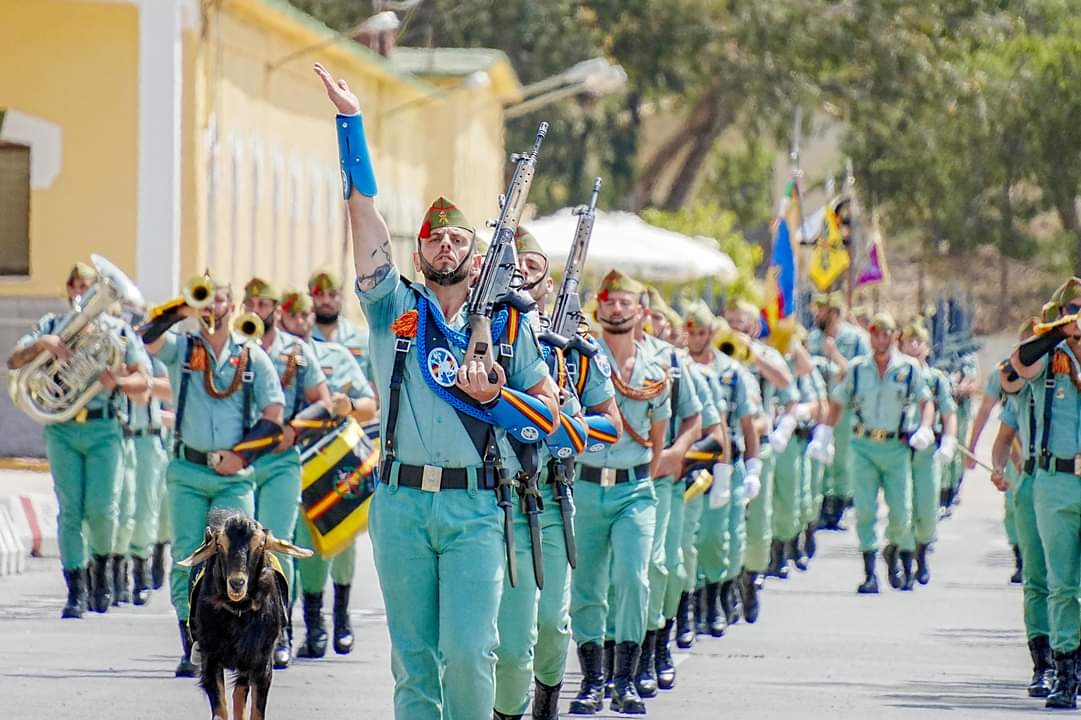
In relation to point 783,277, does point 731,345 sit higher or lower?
lower

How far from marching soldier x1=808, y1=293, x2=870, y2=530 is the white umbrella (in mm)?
5426

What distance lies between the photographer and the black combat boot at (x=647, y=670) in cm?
1312

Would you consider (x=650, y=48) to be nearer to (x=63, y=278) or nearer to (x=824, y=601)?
(x=63, y=278)

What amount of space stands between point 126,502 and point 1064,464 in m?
6.53

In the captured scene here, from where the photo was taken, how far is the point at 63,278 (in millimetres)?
27797

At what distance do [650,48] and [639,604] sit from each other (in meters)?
46.2

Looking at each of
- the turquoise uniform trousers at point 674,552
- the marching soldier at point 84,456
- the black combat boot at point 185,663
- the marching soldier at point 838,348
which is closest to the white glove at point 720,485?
the turquoise uniform trousers at point 674,552

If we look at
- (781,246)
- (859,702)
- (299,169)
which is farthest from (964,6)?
(859,702)

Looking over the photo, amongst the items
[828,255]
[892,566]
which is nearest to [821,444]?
[892,566]

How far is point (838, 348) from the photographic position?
2430cm

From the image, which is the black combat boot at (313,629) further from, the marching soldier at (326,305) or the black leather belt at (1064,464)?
the black leather belt at (1064,464)

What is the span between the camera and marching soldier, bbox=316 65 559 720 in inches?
348

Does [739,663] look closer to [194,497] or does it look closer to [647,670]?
[647,670]

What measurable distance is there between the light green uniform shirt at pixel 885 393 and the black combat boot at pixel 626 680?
8.33 meters
